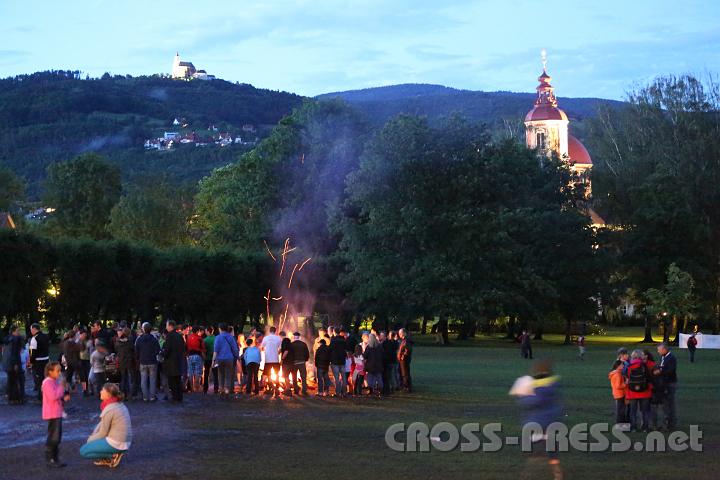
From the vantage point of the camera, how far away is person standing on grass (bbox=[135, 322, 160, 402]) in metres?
26.4

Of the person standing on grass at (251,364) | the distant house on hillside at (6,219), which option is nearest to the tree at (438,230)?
the person standing on grass at (251,364)

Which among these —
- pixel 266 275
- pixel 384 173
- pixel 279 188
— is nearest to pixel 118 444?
pixel 384 173

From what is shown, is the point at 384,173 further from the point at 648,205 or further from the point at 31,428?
the point at 31,428

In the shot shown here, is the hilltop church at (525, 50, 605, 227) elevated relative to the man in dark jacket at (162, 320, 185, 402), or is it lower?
elevated

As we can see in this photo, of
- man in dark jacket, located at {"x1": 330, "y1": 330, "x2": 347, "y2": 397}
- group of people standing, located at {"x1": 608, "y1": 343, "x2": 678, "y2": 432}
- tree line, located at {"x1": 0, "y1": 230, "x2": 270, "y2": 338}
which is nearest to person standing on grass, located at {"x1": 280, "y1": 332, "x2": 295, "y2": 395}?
man in dark jacket, located at {"x1": 330, "y1": 330, "x2": 347, "y2": 397}

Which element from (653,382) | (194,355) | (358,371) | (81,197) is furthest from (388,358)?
(81,197)

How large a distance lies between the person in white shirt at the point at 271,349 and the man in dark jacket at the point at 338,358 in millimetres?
1379

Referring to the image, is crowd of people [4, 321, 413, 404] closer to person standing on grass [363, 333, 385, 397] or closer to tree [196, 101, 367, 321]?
person standing on grass [363, 333, 385, 397]

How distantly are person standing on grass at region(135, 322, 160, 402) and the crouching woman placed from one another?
976 cm

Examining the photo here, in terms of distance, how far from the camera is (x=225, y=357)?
2842 centimetres

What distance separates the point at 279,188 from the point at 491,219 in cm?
1718

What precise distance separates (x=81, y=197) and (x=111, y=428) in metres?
100

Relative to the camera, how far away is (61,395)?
1694 cm

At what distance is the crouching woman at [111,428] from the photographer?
52.9 ft
